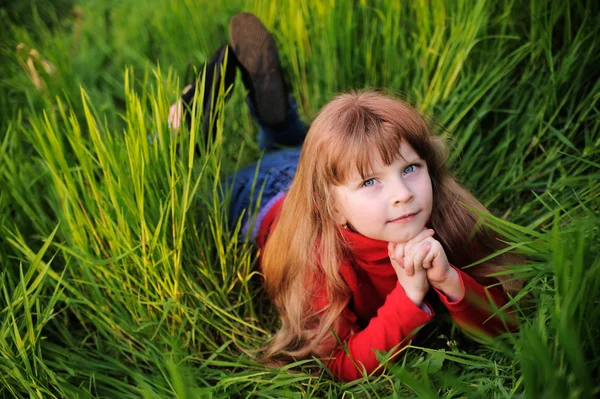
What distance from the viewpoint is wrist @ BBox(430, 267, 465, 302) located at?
3.70 feet

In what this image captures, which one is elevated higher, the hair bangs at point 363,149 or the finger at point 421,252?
the hair bangs at point 363,149

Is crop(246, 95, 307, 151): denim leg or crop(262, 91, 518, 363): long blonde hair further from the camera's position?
crop(246, 95, 307, 151): denim leg

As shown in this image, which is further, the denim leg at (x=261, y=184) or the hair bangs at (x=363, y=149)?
the denim leg at (x=261, y=184)

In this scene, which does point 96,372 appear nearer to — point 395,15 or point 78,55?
point 395,15

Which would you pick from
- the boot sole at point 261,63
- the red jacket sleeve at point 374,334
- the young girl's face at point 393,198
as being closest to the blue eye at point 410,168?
the young girl's face at point 393,198

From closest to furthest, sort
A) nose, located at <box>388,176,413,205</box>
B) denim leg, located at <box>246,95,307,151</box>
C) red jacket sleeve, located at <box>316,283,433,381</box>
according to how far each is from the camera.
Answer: nose, located at <box>388,176,413,205</box>
red jacket sleeve, located at <box>316,283,433,381</box>
denim leg, located at <box>246,95,307,151</box>

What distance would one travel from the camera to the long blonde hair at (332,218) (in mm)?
1125

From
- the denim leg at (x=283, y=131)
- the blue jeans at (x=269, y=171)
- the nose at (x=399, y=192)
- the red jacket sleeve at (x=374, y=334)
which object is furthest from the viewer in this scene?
the denim leg at (x=283, y=131)

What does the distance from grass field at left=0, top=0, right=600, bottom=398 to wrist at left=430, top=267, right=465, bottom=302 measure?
0.31ft

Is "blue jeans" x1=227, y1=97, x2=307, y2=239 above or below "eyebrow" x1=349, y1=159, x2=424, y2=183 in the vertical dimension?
below

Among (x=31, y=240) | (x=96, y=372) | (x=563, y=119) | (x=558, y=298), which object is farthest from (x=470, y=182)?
(x=31, y=240)

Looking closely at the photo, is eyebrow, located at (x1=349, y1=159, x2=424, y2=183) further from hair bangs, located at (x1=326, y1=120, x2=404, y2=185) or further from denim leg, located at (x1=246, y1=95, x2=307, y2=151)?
denim leg, located at (x1=246, y1=95, x2=307, y2=151)

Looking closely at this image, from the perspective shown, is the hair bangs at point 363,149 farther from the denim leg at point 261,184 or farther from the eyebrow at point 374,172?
the denim leg at point 261,184

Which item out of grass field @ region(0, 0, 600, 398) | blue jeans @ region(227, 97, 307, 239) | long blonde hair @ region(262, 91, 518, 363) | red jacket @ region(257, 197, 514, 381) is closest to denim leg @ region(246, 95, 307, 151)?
blue jeans @ region(227, 97, 307, 239)
